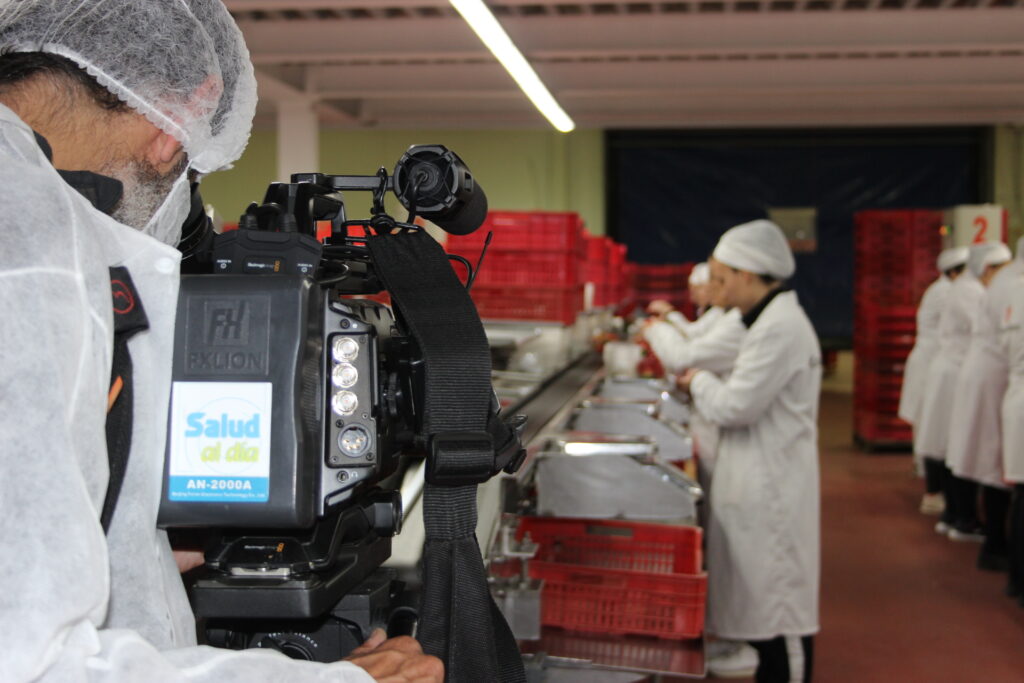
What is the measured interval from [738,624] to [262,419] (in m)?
2.85

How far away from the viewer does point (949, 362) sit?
6570 millimetres

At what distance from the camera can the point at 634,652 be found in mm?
2439

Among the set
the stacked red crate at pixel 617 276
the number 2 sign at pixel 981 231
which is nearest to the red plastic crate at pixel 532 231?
the stacked red crate at pixel 617 276

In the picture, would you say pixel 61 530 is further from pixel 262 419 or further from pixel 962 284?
pixel 962 284

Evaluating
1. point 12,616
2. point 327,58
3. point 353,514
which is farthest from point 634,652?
point 327,58

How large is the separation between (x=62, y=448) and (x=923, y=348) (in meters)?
7.48

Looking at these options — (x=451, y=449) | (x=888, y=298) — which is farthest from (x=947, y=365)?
(x=451, y=449)

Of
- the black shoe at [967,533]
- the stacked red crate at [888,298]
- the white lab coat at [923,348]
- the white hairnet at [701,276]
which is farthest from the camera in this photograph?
the stacked red crate at [888,298]

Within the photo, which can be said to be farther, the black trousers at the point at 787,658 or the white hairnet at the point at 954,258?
the white hairnet at the point at 954,258

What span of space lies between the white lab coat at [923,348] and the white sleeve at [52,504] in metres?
7.14

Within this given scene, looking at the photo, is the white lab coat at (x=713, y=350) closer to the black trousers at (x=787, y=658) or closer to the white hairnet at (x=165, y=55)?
the black trousers at (x=787, y=658)

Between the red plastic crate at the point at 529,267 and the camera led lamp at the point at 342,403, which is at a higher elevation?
the red plastic crate at the point at 529,267

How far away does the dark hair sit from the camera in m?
0.98

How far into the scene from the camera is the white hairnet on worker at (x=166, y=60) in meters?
1.00
